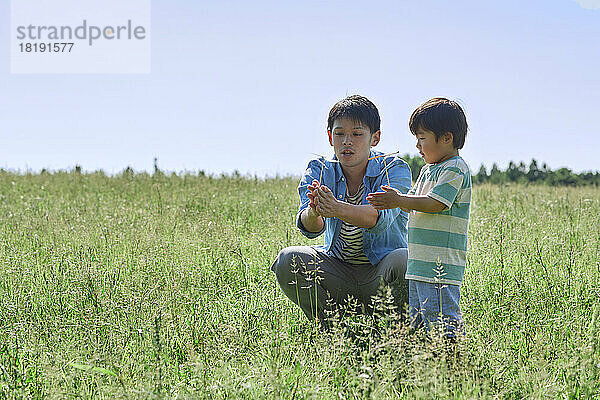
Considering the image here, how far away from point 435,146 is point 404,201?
42 cm

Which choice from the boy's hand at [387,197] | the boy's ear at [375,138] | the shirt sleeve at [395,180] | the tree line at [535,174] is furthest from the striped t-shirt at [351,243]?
the tree line at [535,174]

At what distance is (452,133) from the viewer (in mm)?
3426

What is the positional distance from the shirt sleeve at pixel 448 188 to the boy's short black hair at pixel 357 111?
76 centimetres

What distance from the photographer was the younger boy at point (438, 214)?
130 inches

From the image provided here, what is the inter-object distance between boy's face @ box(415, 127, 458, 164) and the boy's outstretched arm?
33cm

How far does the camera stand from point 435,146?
347cm

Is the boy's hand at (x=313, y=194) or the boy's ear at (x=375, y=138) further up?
the boy's ear at (x=375, y=138)

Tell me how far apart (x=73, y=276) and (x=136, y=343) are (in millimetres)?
1595

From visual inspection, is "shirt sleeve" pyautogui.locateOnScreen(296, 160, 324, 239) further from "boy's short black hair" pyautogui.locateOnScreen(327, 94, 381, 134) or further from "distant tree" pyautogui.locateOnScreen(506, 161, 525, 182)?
"distant tree" pyautogui.locateOnScreen(506, 161, 525, 182)

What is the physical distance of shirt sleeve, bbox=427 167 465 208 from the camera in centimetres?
328

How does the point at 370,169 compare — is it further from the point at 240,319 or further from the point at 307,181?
the point at 240,319

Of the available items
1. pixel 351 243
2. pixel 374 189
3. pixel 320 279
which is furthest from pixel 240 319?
pixel 374 189

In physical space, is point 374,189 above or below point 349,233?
above

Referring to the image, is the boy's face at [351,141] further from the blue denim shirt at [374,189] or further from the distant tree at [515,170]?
the distant tree at [515,170]
